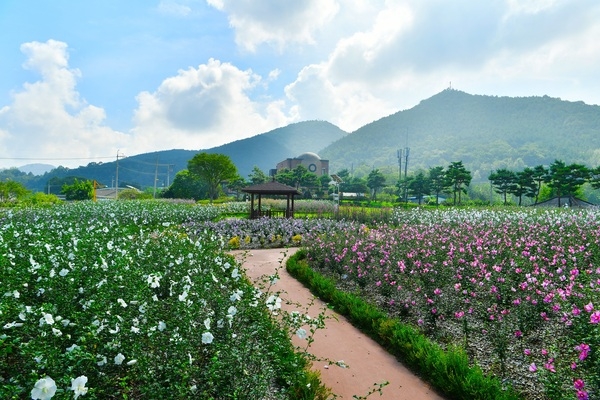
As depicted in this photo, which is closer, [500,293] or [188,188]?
[500,293]

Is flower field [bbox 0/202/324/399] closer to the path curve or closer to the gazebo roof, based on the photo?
the path curve

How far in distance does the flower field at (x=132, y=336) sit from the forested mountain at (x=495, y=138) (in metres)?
143

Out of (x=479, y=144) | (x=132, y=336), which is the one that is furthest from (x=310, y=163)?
(x=132, y=336)

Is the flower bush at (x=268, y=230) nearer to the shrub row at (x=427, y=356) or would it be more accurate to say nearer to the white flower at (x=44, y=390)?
the shrub row at (x=427, y=356)

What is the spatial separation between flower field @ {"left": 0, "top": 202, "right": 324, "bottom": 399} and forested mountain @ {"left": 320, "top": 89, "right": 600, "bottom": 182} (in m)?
143

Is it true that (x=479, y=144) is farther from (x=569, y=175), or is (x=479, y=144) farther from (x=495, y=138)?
(x=569, y=175)

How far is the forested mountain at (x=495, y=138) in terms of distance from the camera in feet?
452

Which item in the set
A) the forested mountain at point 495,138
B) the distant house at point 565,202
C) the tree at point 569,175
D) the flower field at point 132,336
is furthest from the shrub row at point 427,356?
the forested mountain at point 495,138

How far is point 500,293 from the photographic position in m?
5.79

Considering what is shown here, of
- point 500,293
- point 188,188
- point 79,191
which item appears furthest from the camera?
point 79,191

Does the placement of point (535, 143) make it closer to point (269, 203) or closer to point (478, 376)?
point (269, 203)

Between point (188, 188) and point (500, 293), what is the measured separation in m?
53.1

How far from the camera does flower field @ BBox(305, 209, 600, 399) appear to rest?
3855mm

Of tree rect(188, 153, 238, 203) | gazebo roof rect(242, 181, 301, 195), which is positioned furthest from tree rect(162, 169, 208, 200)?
gazebo roof rect(242, 181, 301, 195)
